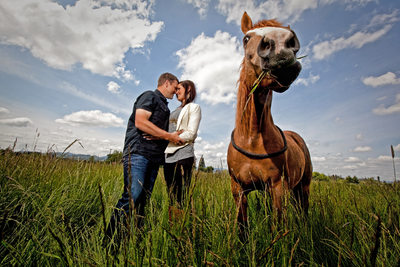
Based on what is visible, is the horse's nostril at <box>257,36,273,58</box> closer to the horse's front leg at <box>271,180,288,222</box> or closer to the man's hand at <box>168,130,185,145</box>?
the horse's front leg at <box>271,180,288,222</box>

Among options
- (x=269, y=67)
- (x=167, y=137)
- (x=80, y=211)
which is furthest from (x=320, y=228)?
(x=80, y=211)

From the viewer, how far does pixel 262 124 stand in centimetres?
258

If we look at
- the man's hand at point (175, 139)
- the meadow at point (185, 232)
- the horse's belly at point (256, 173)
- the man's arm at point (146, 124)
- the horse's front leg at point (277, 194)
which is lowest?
the meadow at point (185, 232)

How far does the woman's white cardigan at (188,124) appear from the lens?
314cm

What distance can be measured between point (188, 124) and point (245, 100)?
3.71ft

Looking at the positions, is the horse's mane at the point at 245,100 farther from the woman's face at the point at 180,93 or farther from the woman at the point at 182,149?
the woman's face at the point at 180,93

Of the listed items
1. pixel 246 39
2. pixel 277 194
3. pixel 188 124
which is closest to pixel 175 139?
pixel 188 124

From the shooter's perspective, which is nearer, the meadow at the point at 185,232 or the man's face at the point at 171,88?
the meadow at the point at 185,232

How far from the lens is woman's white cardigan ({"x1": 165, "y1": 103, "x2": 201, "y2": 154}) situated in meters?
3.14

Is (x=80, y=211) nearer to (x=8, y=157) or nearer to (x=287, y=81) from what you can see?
(x=8, y=157)

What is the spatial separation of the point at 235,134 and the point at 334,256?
1.68 metres

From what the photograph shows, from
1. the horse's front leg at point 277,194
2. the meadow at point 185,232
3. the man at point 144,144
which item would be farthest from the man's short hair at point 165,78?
the horse's front leg at point 277,194

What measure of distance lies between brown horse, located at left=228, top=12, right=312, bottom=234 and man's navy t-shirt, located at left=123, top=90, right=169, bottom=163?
3.62ft

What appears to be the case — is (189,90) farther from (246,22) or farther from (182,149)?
(246,22)
